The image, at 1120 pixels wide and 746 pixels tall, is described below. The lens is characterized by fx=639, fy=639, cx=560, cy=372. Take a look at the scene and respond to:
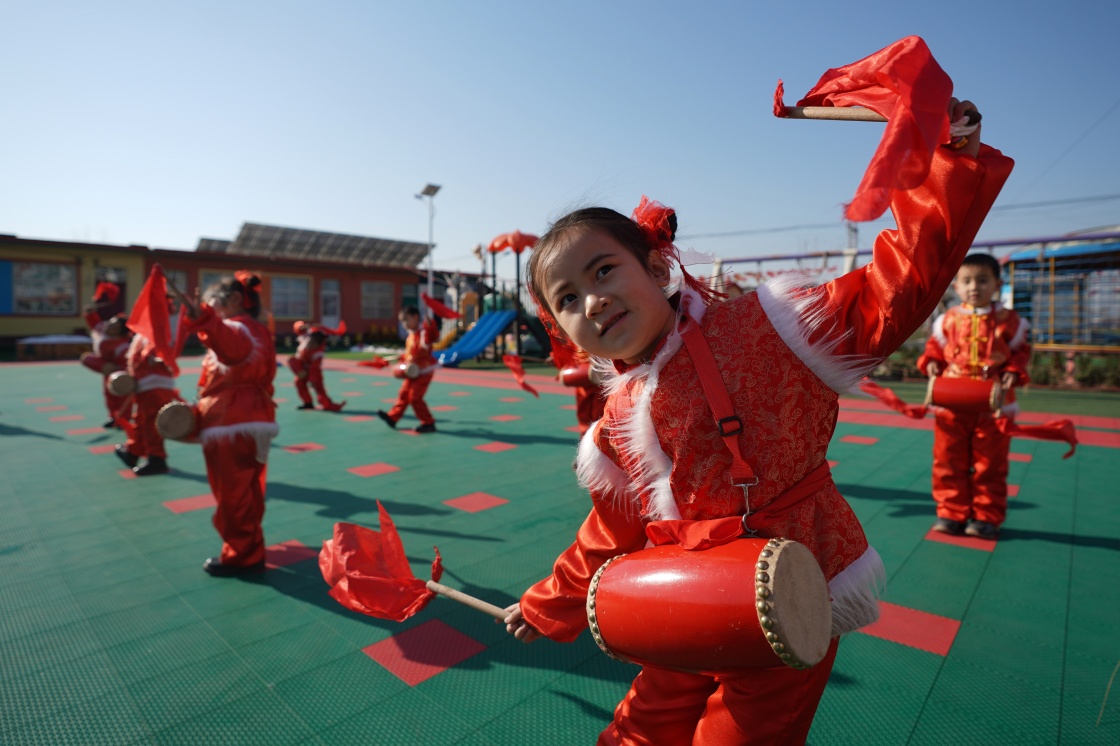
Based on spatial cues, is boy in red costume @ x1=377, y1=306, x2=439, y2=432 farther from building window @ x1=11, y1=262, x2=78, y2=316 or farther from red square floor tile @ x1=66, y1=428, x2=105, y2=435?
building window @ x1=11, y1=262, x2=78, y2=316

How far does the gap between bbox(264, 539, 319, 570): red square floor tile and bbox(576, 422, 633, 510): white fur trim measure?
7.60 ft

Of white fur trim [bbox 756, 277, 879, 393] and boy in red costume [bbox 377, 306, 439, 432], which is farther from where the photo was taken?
boy in red costume [bbox 377, 306, 439, 432]

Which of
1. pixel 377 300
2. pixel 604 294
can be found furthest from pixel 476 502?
pixel 377 300

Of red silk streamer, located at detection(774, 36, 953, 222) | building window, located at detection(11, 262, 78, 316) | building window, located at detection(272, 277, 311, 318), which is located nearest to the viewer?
red silk streamer, located at detection(774, 36, 953, 222)

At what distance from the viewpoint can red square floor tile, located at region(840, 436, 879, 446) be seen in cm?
590

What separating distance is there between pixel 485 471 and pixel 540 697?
3.02m

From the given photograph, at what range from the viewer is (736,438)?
1.12 m

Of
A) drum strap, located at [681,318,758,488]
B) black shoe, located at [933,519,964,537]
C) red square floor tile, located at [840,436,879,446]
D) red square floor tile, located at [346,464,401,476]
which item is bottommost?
red square floor tile, located at [346,464,401,476]

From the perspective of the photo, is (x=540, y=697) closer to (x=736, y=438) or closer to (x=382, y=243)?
(x=736, y=438)

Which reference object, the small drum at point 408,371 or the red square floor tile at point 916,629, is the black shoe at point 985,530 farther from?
the small drum at point 408,371

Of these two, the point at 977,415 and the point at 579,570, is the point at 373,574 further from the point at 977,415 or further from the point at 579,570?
the point at 977,415

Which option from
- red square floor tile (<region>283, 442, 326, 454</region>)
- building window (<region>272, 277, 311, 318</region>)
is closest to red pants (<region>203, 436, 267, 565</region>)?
red square floor tile (<region>283, 442, 326, 454</region>)

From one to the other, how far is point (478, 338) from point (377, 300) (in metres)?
11.4

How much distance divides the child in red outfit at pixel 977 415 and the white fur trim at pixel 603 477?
276cm
